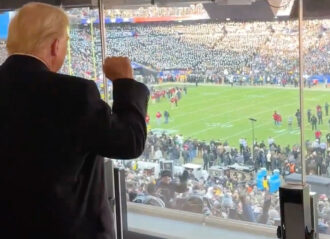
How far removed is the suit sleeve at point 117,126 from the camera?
1.49m

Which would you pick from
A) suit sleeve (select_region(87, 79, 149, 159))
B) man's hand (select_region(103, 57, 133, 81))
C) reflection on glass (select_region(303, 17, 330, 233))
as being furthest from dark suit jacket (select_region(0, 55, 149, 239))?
reflection on glass (select_region(303, 17, 330, 233))

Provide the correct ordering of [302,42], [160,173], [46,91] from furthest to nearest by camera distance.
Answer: [160,173], [302,42], [46,91]

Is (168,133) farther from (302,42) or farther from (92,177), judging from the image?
(92,177)

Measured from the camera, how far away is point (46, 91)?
5.00ft

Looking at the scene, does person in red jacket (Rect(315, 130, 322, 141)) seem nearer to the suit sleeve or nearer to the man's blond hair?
the suit sleeve

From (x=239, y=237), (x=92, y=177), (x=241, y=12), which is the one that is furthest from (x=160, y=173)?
(x=92, y=177)

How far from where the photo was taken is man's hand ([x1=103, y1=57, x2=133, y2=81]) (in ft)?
5.62

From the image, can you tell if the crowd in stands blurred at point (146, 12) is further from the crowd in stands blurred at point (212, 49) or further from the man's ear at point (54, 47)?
the man's ear at point (54, 47)

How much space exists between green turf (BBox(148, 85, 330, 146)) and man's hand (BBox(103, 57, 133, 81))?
1.05m

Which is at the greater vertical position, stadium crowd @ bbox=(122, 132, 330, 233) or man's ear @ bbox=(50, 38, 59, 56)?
man's ear @ bbox=(50, 38, 59, 56)

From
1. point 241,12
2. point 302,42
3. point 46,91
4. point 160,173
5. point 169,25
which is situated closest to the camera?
point 46,91

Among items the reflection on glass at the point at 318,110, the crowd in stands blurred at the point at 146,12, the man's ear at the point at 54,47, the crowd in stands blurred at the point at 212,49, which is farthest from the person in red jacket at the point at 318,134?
the man's ear at the point at 54,47

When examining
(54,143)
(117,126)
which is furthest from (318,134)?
(54,143)

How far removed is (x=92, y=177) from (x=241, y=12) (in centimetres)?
137
